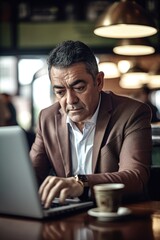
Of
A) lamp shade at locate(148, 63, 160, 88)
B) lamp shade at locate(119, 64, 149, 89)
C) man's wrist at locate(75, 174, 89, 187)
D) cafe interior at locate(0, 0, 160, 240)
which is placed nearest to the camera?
cafe interior at locate(0, 0, 160, 240)

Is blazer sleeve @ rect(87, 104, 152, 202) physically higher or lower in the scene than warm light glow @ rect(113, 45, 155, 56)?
lower

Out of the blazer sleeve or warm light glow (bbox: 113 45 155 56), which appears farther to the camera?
warm light glow (bbox: 113 45 155 56)

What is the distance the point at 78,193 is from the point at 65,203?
7cm

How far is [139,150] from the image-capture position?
2.19m

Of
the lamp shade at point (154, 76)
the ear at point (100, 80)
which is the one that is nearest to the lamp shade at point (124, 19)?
the ear at point (100, 80)

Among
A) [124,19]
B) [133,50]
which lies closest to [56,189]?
[124,19]

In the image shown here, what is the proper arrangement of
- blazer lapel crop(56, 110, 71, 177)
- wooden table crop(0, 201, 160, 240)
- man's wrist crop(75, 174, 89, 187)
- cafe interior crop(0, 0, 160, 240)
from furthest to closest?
blazer lapel crop(56, 110, 71, 177) < man's wrist crop(75, 174, 89, 187) < cafe interior crop(0, 0, 160, 240) < wooden table crop(0, 201, 160, 240)

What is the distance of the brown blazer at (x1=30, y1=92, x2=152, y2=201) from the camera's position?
2.15m

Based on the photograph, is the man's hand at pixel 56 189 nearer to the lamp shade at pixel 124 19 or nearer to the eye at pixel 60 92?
the eye at pixel 60 92

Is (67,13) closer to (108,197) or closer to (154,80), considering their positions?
(154,80)

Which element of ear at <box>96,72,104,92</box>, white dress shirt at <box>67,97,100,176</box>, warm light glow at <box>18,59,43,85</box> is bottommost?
white dress shirt at <box>67,97,100,176</box>

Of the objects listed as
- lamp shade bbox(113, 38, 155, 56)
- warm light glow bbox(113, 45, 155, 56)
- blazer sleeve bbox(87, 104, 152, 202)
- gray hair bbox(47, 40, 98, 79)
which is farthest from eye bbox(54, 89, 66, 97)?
warm light glow bbox(113, 45, 155, 56)

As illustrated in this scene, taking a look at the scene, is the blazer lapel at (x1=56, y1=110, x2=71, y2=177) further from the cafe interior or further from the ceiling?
the ceiling

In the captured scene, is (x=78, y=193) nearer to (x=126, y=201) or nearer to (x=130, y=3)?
(x=126, y=201)
